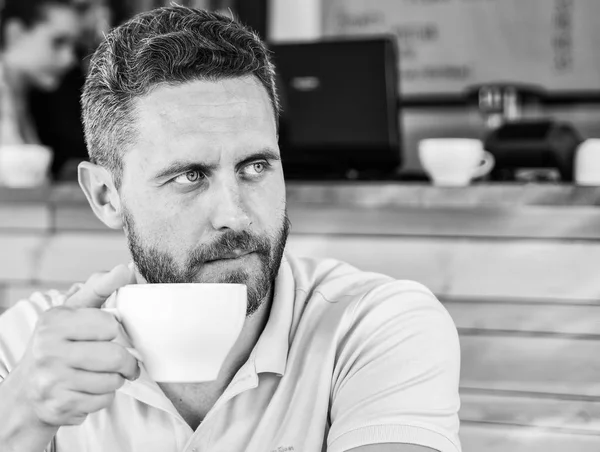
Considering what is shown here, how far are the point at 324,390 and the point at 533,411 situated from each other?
83cm

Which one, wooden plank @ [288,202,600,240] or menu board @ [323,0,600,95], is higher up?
menu board @ [323,0,600,95]

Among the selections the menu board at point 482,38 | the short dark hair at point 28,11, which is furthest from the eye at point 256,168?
the short dark hair at point 28,11

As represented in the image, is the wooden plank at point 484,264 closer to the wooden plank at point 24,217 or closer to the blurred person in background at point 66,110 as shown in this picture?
the wooden plank at point 24,217

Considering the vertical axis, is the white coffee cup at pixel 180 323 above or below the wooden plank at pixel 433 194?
above

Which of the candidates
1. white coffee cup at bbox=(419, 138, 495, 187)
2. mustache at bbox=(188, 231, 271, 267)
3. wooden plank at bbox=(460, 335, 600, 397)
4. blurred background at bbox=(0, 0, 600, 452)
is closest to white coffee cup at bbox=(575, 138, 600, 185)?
A: blurred background at bbox=(0, 0, 600, 452)

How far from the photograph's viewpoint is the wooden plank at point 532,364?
1.78m

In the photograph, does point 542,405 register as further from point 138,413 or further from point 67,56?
point 67,56

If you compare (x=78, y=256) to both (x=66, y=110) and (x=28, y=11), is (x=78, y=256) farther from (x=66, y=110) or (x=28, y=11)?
(x=28, y=11)

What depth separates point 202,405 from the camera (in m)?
1.19

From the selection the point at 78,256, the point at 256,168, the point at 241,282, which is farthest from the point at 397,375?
the point at 78,256

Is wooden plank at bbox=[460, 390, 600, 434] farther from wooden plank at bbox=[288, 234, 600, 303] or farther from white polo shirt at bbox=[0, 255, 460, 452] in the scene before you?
white polo shirt at bbox=[0, 255, 460, 452]

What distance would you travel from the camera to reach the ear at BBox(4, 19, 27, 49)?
3.12 metres

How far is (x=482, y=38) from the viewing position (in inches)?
112

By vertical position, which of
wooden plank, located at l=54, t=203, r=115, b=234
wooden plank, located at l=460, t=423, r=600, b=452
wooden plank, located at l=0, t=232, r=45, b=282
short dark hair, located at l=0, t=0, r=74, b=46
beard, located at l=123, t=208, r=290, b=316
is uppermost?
short dark hair, located at l=0, t=0, r=74, b=46
